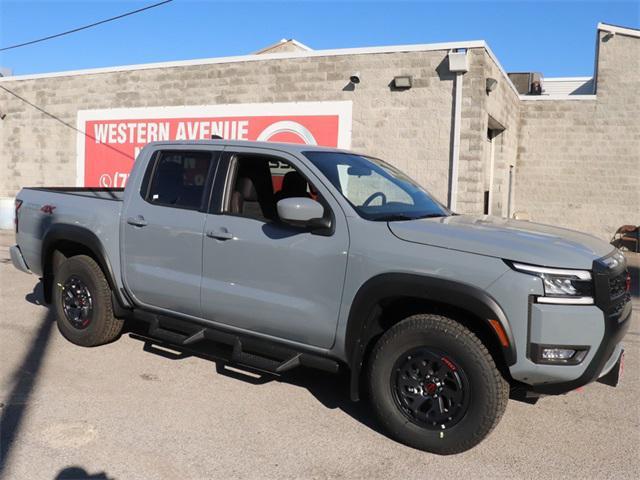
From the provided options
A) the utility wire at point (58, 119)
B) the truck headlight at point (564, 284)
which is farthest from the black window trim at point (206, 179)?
the utility wire at point (58, 119)

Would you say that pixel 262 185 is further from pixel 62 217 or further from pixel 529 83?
pixel 529 83

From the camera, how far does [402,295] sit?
373 centimetres

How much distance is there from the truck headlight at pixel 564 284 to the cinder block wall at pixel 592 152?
49.0ft

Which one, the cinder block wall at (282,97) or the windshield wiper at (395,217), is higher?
the cinder block wall at (282,97)

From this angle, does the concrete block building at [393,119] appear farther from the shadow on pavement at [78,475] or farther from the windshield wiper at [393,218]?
the shadow on pavement at [78,475]

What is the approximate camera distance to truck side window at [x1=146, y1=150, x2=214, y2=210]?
4.91 metres

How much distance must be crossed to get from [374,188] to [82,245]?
2926 mm

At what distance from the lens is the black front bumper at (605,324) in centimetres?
338

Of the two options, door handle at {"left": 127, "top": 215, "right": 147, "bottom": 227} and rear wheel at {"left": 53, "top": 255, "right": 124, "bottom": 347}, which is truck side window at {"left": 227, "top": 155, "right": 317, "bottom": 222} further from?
rear wheel at {"left": 53, "top": 255, "right": 124, "bottom": 347}

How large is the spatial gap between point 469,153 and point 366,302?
8116 mm

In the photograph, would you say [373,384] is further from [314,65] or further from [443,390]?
[314,65]

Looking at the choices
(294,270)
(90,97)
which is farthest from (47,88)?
(294,270)

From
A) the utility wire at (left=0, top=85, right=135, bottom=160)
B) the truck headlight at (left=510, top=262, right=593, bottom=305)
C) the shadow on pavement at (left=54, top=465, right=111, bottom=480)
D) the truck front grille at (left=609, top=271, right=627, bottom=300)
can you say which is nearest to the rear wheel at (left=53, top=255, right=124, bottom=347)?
the shadow on pavement at (left=54, top=465, right=111, bottom=480)

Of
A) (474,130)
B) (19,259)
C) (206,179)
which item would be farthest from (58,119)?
(206,179)
